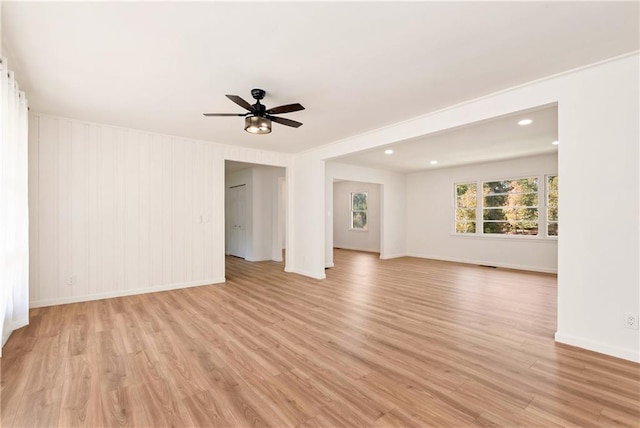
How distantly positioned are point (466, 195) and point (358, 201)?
366 centimetres

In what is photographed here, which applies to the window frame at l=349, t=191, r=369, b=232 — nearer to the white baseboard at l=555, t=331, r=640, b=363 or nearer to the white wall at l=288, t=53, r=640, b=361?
the white wall at l=288, t=53, r=640, b=361

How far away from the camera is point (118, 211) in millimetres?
4621

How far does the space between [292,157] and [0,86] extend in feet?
15.2

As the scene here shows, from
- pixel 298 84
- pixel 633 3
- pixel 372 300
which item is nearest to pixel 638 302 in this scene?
pixel 633 3

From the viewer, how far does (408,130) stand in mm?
4168

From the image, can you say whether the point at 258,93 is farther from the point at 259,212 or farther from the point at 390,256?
the point at 390,256

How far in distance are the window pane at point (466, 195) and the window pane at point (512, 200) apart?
1.06 ft

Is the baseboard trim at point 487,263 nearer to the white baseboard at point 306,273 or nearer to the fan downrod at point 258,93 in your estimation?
the white baseboard at point 306,273

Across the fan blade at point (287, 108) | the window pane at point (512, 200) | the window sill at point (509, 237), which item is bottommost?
the window sill at point (509, 237)

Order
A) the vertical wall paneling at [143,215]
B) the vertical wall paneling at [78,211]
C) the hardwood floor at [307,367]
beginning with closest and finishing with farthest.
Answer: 1. the hardwood floor at [307,367]
2. the vertical wall paneling at [78,211]
3. the vertical wall paneling at [143,215]

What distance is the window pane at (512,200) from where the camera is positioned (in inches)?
270

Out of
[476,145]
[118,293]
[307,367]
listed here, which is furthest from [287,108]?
[476,145]

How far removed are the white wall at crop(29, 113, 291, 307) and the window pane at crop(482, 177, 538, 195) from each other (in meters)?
6.27

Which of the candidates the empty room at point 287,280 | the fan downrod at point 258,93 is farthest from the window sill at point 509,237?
the fan downrod at point 258,93
